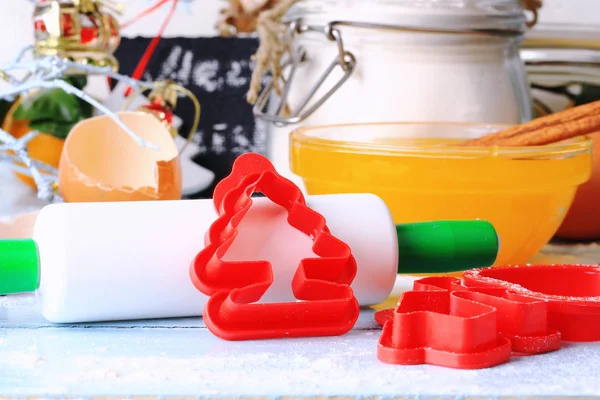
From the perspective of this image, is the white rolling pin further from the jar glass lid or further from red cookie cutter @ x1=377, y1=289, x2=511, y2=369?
the jar glass lid

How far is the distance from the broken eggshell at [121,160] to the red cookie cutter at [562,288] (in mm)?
239

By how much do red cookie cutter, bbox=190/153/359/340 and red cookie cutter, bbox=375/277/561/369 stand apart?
3 cm

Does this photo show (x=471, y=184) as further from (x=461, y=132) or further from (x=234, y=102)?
(x=234, y=102)

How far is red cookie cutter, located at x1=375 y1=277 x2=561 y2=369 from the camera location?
30cm

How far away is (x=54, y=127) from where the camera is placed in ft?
2.01

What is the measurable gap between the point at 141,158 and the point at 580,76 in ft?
1.33

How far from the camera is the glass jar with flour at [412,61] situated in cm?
55

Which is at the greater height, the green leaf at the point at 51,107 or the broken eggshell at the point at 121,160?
the green leaf at the point at 51,107

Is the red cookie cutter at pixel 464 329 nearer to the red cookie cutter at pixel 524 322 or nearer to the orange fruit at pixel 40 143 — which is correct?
the red cookie cutter at pixel 524 322

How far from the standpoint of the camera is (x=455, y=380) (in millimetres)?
282

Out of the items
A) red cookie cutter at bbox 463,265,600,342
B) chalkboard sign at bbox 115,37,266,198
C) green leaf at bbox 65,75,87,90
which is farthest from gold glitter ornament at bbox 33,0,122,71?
red cookie cutter at bbox 463,265,600,342

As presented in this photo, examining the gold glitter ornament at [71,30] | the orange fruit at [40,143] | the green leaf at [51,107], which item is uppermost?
the gold glitter ornament at [71,30]

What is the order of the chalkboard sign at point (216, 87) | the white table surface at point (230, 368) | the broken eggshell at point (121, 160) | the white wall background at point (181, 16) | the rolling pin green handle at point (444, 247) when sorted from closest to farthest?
the white table surface at point (230, 368), the rolling pin green handle at point (444, 247), the broken eggshell at point (121, 160), the chalkboard sign at point (216, 87), the white wall background at point (181, 16)

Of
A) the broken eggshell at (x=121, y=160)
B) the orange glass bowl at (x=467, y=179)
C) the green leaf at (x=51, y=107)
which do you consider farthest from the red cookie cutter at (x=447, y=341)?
the green leaf at (x=51, y=107)
